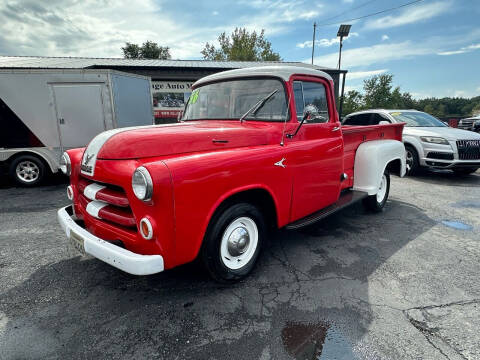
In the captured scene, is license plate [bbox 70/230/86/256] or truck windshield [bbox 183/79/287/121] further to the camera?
truck windshield [bbox 183/79/287/121]

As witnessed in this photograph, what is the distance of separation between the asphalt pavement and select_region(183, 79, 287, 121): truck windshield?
168 centimetres

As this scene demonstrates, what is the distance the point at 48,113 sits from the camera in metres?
6.61

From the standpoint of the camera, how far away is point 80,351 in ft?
6.38

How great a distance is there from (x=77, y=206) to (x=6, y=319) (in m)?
1.06

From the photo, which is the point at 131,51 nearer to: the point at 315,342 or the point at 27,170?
the point at 27,170

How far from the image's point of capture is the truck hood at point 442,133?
280 inches

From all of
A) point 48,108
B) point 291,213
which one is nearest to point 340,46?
point 48,108

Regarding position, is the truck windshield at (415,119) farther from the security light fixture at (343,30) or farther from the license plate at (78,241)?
the security light fixture at (343,30)

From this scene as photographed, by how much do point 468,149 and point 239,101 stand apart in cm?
693

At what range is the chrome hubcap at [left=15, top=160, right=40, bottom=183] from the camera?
22.2ft

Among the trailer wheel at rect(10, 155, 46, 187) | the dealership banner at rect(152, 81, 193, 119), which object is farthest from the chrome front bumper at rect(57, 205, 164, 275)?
the dealership banner at rect(152, 81, 193, 119)

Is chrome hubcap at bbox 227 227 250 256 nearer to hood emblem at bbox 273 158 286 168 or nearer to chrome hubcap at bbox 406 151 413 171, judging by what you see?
hood emblem at bbox 273 158 286 168

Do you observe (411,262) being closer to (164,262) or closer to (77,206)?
(164,262)

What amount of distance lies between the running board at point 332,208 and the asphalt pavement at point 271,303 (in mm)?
463
